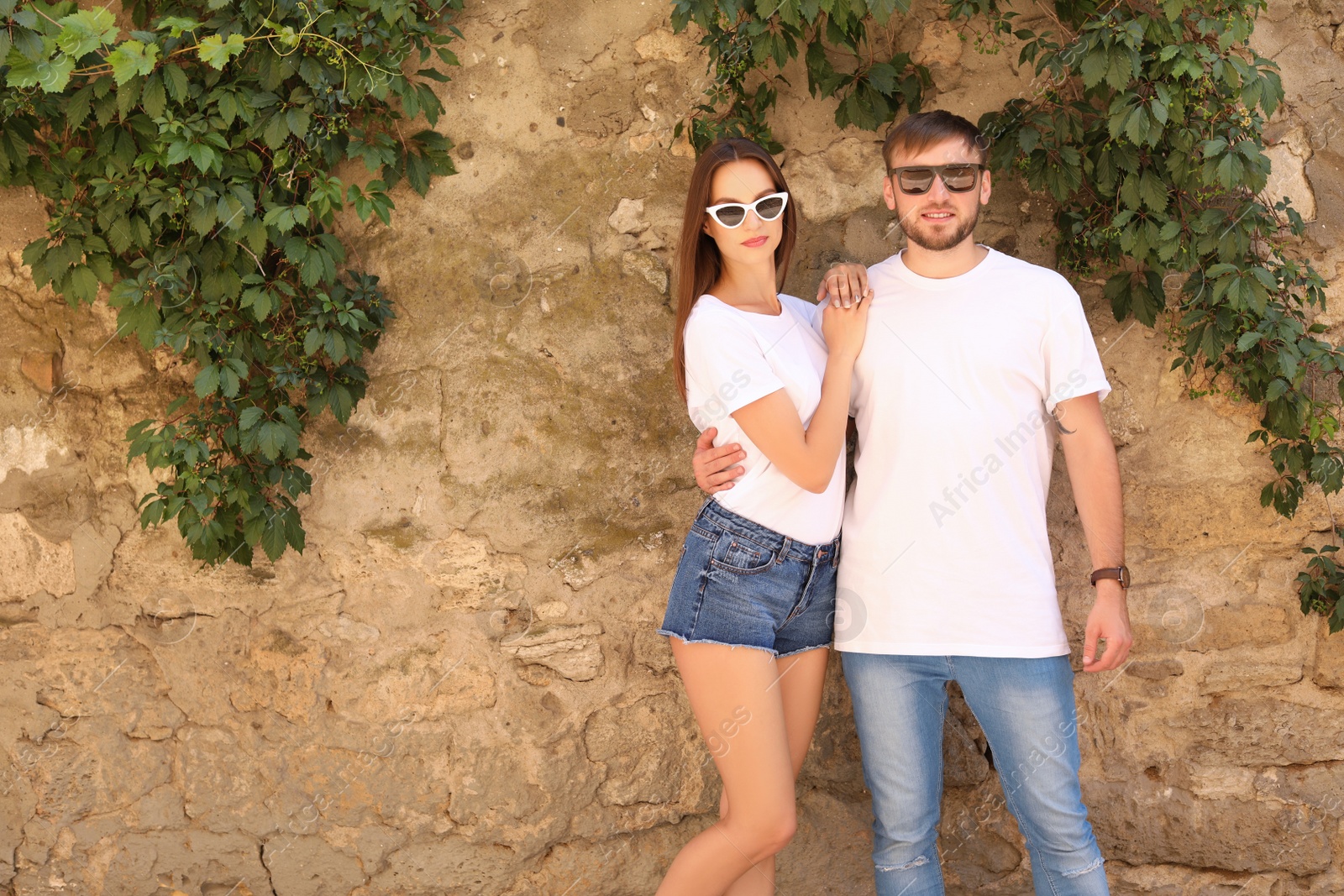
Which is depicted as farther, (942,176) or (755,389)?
(942,176)

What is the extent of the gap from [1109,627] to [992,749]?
0.38 metres

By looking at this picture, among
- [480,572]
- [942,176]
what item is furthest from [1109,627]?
[480,572]

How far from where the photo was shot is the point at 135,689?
8.80 ft

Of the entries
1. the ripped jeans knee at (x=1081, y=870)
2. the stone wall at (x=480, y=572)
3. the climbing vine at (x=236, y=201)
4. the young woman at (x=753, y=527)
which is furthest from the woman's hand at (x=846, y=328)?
the ripped jeans knee at (x=1081, y=870)

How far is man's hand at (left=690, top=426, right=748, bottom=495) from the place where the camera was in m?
2.21

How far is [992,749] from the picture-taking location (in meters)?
2.25

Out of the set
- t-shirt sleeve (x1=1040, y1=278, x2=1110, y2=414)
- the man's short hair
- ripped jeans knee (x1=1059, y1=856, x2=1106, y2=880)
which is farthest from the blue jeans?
the man's short hair

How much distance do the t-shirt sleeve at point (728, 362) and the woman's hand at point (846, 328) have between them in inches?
6.7

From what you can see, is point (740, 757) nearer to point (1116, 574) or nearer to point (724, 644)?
point (724, 644)

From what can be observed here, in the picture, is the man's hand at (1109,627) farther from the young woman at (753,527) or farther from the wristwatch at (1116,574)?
the young woman at (753,527)

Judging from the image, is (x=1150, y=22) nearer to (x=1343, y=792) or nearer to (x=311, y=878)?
(x=1343, y=792)

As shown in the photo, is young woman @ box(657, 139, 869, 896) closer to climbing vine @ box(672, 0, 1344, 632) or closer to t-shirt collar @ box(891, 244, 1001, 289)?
t-shirt collar @ box(891, 244, 1001, 289)

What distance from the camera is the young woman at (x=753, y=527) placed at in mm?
2127

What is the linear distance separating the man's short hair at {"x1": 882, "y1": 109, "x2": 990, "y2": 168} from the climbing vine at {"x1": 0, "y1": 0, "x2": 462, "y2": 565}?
1.12 m
